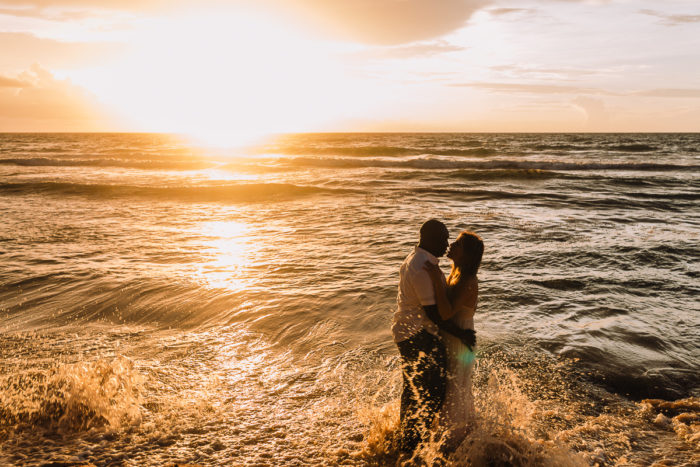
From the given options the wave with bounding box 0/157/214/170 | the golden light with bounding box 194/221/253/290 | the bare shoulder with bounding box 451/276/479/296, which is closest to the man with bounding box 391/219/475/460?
the bare shoulder with bounding box 451/276/479/296

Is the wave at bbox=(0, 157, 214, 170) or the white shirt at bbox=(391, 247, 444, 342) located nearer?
the white shirt at bbox=(391, 247, 444, 342)

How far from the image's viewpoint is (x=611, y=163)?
3438 cm

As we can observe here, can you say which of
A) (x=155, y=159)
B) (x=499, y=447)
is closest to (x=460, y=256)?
(x=499, y=447)

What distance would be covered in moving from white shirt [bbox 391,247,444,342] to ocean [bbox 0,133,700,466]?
3.50 feet

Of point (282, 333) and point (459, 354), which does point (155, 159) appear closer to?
point (282, 333)

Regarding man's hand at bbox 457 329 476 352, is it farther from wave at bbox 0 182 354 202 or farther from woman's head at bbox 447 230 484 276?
wave at bbox 0 182 354 202

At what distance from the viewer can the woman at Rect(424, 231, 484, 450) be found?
3805mm

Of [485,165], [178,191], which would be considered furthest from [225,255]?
[485,165]

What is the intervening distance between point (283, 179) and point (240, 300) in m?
20.2

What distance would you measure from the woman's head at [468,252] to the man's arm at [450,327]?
1.45 ft

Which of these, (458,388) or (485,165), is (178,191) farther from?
(485,165)

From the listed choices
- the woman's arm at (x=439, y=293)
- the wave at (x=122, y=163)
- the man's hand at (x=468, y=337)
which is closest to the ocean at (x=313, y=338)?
the man's hand at (x=468, y=337)

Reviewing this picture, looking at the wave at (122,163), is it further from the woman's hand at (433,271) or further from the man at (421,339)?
the woman's hand at (433,271)

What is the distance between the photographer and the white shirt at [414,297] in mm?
3752
